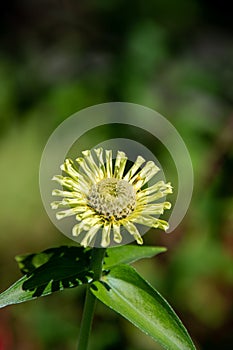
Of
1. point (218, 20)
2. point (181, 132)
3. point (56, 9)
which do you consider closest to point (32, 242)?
point (181, 132)

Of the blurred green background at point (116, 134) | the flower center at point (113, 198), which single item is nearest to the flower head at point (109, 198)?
the flower center at point (113, 198)

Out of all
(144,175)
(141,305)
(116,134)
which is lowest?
(141,305)

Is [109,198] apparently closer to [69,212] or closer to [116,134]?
[69,212]

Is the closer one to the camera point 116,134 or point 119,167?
point 119,167

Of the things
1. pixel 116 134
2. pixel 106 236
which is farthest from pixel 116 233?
pixel 116 134

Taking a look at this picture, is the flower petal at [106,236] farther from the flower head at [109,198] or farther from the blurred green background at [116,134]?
the blurred green background at [116,134]

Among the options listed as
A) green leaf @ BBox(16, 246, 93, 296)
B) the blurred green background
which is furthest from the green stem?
the blurred green background

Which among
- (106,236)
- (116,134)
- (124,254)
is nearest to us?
(106,236)

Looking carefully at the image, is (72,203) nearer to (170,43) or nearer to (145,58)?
(145,58)
